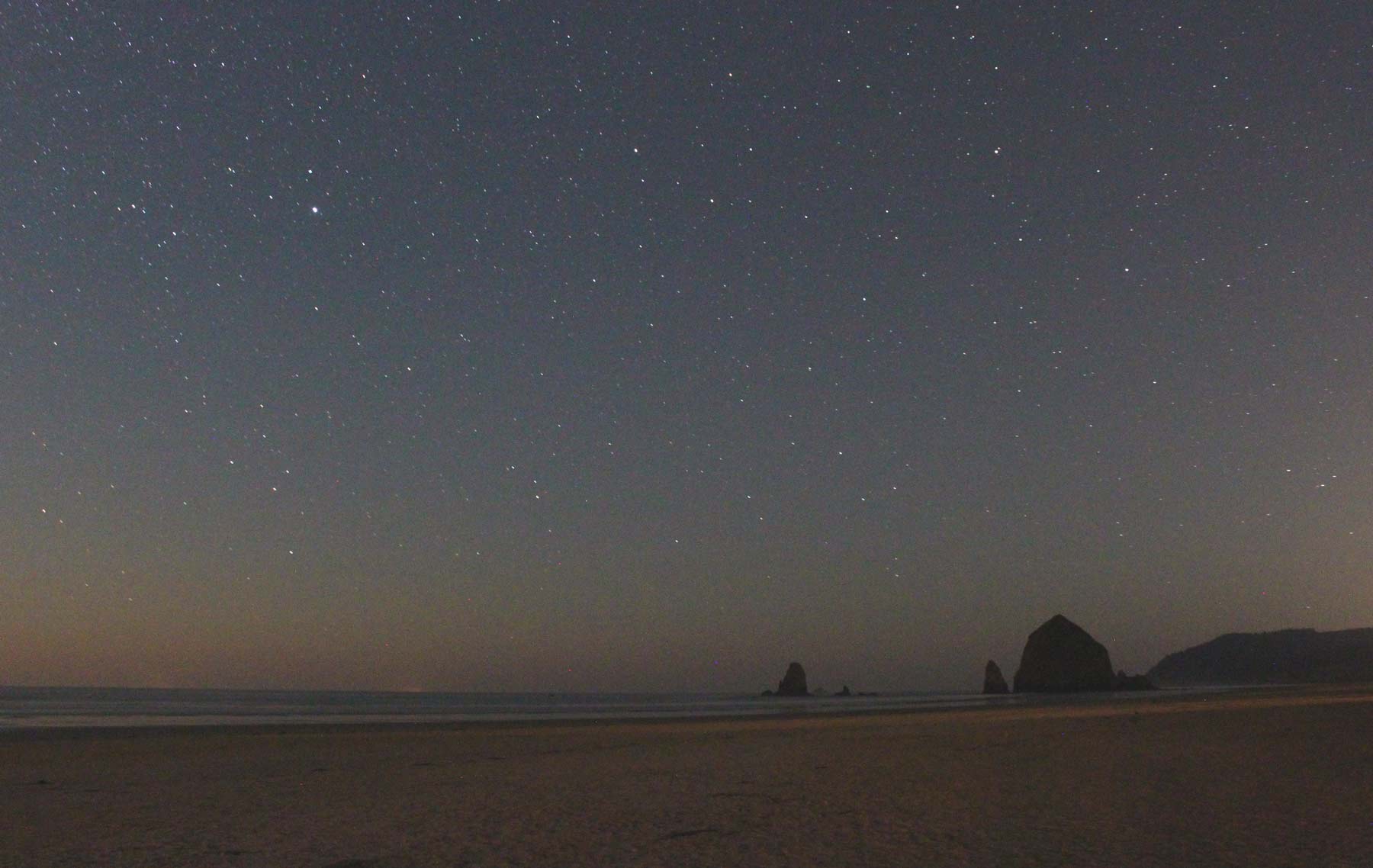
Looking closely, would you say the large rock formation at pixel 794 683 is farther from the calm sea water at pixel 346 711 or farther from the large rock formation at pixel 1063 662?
the calm sea water at pixel 346 711

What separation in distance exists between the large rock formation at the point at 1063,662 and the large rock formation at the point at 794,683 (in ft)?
103

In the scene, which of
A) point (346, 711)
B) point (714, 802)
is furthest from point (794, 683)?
point (714, 802)

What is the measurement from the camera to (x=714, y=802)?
9422mm

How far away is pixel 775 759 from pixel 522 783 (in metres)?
4.62

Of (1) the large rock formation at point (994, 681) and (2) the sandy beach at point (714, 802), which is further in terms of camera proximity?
(1) the large rock formation at point (994, 681)

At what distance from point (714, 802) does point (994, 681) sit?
126m

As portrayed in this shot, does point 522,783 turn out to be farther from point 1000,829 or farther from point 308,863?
point 1000,829

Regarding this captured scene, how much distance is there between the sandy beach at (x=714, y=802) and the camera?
678cm

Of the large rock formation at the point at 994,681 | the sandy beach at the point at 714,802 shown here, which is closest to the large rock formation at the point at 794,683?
A: the large rock formation at the point at 994,681

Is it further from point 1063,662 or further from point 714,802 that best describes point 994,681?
point 714,802

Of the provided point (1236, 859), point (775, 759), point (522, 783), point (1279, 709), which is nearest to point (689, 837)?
point (1236, 859)

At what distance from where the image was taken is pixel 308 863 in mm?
6629

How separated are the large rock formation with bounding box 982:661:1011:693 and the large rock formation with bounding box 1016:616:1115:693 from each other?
211cm

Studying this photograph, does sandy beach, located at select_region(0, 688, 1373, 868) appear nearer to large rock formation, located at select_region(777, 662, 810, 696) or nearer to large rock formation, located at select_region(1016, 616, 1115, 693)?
large rock formation, located at select_region(1016, 616, 1115, 693)
